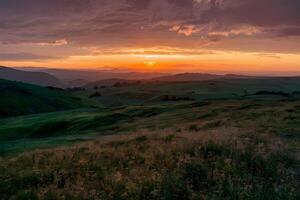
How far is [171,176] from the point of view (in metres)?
10.0

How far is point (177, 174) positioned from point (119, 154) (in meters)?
4.94

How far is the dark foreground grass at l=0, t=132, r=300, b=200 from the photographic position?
30.0ft

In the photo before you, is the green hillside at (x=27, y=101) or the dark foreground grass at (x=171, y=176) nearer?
the dark foreground grass at (x=171, y=176)

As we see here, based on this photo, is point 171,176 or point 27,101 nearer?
point 171,176

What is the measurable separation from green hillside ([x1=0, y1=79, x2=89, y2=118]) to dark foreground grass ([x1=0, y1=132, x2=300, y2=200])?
100 metres

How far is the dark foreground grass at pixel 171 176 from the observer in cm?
916

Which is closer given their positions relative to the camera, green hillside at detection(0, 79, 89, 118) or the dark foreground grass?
the dark foreground grass

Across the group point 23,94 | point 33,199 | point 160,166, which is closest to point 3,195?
point 33,199

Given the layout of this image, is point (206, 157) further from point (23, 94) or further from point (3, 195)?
point (23, 94)

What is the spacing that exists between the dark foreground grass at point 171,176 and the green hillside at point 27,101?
329ft

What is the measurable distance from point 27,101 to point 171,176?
120397 mm

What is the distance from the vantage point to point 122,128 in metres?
43.4

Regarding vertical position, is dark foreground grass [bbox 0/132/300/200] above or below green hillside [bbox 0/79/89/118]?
above

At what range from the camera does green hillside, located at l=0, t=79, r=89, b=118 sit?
372 feet
